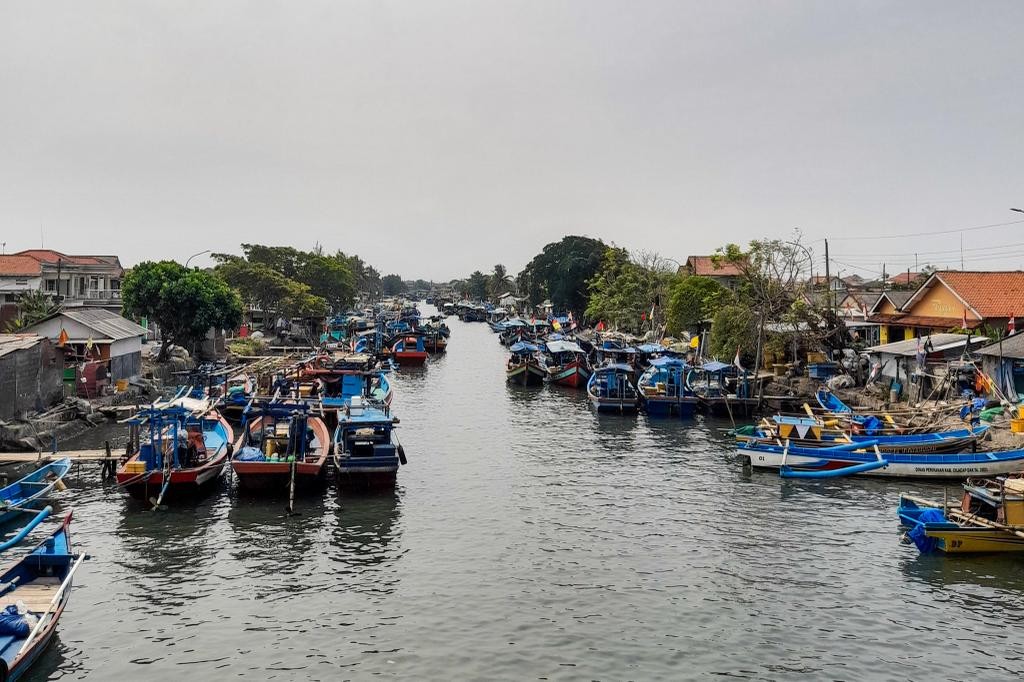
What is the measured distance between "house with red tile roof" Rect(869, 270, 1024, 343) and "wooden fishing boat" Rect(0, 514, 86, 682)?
3716 centimetres

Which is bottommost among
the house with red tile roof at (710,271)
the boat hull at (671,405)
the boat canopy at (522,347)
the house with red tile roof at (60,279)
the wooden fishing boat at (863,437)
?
the wooden fishing boat at (863,437)

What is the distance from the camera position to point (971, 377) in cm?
3319

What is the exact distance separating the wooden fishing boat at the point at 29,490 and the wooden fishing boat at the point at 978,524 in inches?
877

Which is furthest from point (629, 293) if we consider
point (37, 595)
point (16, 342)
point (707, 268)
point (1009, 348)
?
point (37, 595)

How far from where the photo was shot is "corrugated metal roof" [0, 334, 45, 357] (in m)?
30.5

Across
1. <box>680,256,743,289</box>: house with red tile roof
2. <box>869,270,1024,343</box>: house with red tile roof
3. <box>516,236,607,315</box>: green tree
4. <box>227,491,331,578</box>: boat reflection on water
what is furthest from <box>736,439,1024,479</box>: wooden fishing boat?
<box>516,236,607,315</box>: green tree

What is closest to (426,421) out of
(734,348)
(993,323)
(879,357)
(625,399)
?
(625,399)

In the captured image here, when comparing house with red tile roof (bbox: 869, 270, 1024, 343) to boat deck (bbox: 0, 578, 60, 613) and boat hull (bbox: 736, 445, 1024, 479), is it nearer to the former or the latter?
boat hull (bbox: 736, 445, 1024, 479)

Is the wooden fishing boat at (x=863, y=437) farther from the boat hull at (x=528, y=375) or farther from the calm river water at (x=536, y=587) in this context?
the boat hull at (x=528, y=375)

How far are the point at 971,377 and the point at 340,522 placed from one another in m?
27.2

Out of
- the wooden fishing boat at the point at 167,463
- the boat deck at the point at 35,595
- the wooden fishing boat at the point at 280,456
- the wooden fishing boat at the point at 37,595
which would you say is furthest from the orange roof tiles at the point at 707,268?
the boat deck at the point at 35,595

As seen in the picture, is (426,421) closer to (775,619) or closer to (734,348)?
(734,348)

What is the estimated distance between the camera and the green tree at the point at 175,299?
49.1 metres

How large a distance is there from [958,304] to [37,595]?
42.1m
